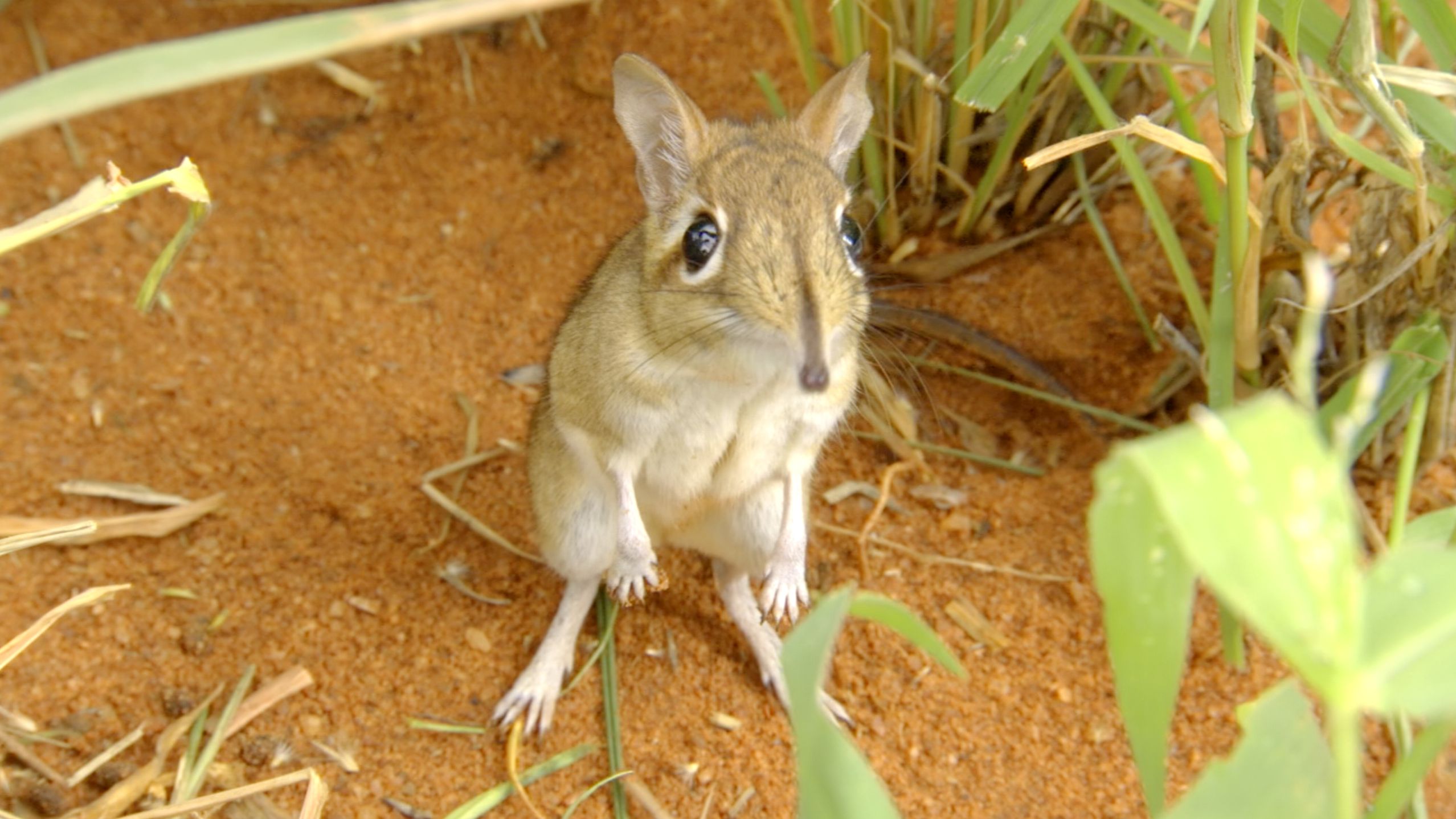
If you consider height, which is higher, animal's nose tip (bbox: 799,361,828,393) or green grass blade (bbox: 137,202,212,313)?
green grass blade (bbox: 137,202,212,313)

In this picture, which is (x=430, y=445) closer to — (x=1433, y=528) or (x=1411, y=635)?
(x=1433, y=528)

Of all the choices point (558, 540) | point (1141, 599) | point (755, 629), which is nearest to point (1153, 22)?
point (1141, 599)

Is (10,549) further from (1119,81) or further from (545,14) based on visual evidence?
(1119,81)

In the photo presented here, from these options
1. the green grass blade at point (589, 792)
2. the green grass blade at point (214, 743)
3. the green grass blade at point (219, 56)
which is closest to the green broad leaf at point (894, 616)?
the green grass blade at point (219, 56)

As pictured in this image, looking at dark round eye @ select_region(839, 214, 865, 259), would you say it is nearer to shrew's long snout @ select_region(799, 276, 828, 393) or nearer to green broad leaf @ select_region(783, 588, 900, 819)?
shrew's long snout @ select_region(799, 276, 828, 393)

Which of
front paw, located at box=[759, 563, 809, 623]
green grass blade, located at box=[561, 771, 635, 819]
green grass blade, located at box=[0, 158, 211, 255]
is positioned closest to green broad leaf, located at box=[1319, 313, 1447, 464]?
front paw, located at box=[759, 563, 809, 623]

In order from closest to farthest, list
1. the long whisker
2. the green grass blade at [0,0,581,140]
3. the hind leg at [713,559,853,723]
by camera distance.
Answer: the green grass blade at [0,0,581,140]
the long whisker
the hind leg at [713,559,853,723]

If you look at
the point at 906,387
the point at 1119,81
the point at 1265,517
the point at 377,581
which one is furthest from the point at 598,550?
the point at 1265,517
